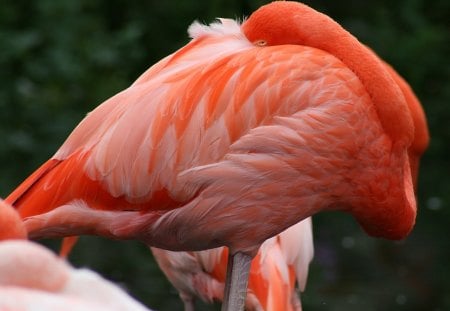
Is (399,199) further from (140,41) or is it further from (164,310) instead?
→ (140,41)

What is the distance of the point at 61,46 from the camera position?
741 centimetres

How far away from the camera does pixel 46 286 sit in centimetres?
210

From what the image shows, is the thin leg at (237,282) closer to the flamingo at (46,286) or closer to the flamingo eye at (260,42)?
the flamingo eye at (260,42)

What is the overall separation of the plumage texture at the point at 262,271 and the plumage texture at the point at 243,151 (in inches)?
18.1

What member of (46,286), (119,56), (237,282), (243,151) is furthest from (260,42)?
(119,56)

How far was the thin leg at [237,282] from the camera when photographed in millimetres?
3619

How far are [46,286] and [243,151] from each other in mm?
1499

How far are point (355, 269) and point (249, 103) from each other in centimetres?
227

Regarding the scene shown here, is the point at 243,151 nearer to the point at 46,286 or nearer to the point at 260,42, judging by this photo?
the point at 260,42

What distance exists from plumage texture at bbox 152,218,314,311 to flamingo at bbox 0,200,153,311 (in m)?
1.95

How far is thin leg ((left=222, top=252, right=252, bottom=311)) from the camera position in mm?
3619

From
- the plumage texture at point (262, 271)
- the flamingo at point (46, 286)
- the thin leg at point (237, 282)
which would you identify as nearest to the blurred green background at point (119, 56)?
the plumage texture at point (262, 271)

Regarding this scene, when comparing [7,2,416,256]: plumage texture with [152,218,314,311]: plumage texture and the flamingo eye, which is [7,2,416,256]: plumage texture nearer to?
the flamingo eye

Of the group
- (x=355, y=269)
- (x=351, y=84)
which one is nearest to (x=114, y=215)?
(x=351, y=84)
